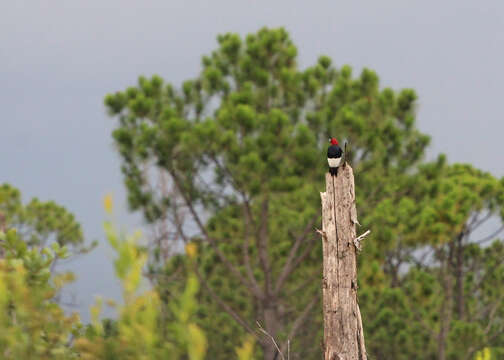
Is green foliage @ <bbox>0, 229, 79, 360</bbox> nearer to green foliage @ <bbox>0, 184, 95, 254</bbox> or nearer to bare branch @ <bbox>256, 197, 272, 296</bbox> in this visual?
bare branch @ <bbox>256, 197, 272, 296</bbox>

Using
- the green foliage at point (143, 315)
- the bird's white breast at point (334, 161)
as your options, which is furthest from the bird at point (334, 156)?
the green foliage at point (143, 315)

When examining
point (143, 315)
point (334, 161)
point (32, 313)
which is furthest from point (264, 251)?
point (143, 315)

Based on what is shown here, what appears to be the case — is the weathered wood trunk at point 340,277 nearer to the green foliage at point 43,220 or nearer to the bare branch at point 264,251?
the bare branch at point 264,251

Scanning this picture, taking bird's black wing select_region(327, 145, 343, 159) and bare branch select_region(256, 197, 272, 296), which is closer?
bird's black wing select_region(327, 145, 343, 159)

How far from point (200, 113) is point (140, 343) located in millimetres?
11840

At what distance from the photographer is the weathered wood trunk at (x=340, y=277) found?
494 centimetres

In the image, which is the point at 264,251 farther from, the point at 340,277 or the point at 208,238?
the point at 340,277

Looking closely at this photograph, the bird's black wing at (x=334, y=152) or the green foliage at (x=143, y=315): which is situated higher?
the bird's black wing at (x=334, y=152)

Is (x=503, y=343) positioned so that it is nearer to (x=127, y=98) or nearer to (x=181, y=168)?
(x=181, y=168)

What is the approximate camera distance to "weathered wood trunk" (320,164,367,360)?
4.94 meters

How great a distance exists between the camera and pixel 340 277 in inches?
197

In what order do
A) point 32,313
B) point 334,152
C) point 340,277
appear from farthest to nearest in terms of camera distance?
point 334,152 < point 340,277 < point 32,313

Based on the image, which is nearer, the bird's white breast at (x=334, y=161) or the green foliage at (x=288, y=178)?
the bird's white breast at (x=334, y=161)

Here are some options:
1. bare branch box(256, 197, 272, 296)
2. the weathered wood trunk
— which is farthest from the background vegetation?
the weathered wood trunk
